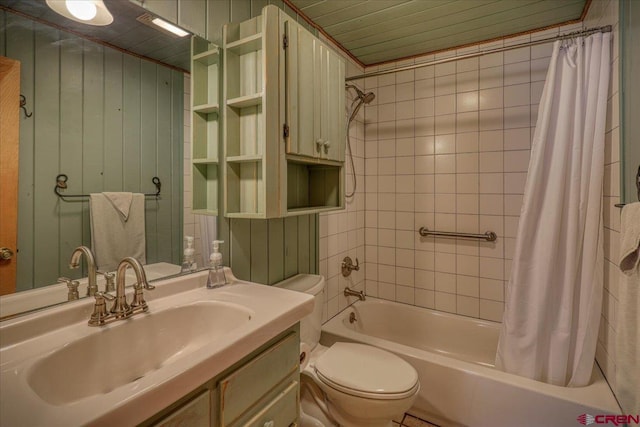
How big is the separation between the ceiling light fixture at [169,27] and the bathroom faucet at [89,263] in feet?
2.70

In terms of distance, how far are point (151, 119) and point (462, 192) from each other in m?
2.02

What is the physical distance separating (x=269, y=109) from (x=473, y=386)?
1647mm

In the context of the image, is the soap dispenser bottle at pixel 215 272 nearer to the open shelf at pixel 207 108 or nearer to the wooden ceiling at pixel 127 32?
the open shelf at pixel 207 108

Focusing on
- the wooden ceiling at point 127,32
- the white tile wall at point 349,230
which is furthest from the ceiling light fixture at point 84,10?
the white tile wall at point 349,230

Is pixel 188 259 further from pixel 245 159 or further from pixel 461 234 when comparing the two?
pixel 461 234

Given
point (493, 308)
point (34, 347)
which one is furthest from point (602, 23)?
point (34, 347)

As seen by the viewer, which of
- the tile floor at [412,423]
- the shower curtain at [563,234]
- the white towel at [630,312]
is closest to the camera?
the white towel at [630,312]

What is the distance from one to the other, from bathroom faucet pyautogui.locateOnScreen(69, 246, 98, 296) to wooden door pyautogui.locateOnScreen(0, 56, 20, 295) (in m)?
0.12

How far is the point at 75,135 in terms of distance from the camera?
893mm

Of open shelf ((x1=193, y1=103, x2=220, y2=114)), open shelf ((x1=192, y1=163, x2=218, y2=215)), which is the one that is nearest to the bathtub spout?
open shelf ((x1=192, y1=163, x2=218, y2=215))

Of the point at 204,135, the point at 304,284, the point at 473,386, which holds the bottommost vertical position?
the point at 473,386

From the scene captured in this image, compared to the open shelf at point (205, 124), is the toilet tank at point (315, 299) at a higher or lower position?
lower

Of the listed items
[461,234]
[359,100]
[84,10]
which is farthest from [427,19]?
[84,10]

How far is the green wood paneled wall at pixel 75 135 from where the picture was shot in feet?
2.66
